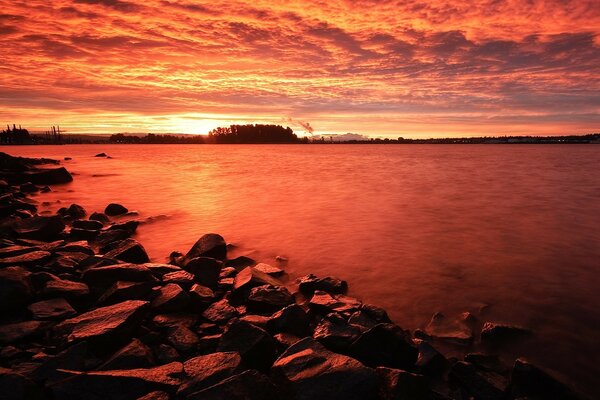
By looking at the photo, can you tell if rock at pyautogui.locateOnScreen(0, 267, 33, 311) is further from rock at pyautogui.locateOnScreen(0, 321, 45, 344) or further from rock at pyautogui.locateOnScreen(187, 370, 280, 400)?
rock at pyautogui.locateOnScreen(187, 370, 280, 400)

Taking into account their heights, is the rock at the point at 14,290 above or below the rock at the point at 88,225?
above

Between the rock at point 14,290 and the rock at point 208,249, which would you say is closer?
the rock at point 14,290

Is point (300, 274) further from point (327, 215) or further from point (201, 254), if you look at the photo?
point (327, 215)

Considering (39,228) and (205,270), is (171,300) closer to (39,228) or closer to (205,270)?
(205,270)

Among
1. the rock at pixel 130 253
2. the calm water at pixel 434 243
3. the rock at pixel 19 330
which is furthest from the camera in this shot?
the rock at pixel 130 253

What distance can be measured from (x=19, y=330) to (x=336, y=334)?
4.15m

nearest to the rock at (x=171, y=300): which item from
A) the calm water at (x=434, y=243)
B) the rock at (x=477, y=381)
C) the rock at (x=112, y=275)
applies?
the rock at (x=112, y=275)

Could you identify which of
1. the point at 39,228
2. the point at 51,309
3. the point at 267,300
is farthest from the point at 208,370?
the point at 39,228

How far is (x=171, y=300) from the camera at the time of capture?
543cm

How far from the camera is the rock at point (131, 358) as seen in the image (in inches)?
149

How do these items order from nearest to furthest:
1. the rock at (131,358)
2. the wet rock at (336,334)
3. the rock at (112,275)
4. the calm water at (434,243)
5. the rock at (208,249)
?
the rock at (131,358) < the wet rock at (336,334) < the rock at (112,275) < the calm water at (434,243) < the rock at (208,249)

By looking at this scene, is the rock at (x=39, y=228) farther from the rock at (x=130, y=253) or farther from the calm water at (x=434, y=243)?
the rock at (x=130, y=253)

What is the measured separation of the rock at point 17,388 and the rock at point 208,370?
133 centimetres

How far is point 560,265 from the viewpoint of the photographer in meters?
8.77
